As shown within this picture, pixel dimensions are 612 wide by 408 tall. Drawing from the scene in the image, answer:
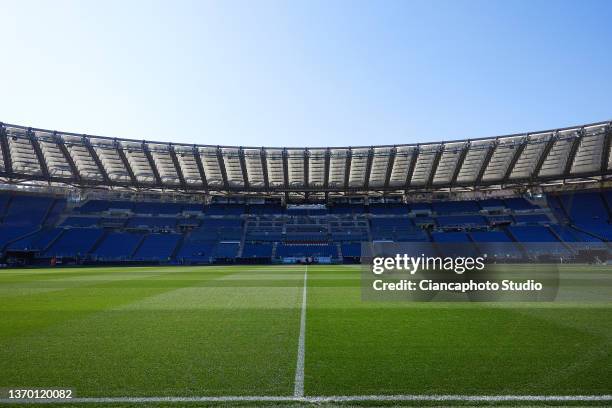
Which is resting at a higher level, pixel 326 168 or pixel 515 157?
pixel 326 168

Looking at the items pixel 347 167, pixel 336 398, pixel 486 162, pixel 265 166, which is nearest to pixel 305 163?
pixel 265 166

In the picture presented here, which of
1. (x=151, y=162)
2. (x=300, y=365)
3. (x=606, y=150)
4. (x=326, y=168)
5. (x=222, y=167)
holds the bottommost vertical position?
(x=300, y=365)

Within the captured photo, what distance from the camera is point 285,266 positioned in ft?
134

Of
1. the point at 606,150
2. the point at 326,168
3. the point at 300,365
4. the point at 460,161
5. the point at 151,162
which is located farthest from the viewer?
the point at 326,168

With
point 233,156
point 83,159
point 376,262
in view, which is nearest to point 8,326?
point 376,262

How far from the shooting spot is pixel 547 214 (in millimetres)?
51812

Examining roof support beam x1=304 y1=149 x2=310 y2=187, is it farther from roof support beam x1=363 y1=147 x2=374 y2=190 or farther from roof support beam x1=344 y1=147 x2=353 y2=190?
roof support beam x1=363 y1=147 x2=374 y2=190

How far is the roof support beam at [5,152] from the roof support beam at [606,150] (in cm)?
6265

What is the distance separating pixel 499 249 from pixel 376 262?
37146 millimetres

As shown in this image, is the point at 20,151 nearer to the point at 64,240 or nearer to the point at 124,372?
the point at 64,240

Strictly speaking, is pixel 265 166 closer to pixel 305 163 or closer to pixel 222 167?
pixel 305 163

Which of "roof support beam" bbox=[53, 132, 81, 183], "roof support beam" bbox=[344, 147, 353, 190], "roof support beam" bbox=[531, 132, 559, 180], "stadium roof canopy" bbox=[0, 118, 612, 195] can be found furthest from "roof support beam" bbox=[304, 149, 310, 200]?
"roof support beam" bbox=[531, 132, 559, 180]

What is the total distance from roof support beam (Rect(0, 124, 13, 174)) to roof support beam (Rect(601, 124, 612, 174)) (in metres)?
62.6

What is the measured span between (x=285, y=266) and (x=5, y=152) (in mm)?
33276
